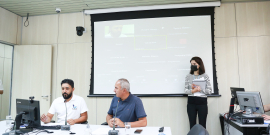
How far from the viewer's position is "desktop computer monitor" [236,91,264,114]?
249cm

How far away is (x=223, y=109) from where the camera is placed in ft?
12.1

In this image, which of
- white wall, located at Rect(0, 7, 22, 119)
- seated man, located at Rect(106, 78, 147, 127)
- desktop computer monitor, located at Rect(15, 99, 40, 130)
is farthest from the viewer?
white wall, located at Rect(0, 7, 22, 119)

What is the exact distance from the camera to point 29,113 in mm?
2080

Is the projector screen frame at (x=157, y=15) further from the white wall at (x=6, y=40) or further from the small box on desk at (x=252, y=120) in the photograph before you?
the white wall at (x=6, y=40)

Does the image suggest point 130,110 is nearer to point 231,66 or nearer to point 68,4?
point 231,66

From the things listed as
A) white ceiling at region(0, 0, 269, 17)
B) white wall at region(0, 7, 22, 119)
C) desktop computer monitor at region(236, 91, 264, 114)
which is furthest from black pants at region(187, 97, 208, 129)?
white wall at region(0, 7, 22, 119)

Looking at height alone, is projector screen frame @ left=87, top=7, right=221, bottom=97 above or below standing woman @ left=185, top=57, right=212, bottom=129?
above

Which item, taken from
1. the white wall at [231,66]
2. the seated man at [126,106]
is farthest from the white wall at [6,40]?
the seated man at [126,106]

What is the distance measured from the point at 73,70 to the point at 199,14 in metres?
3.18

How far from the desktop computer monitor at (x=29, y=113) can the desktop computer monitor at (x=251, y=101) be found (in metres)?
2.89

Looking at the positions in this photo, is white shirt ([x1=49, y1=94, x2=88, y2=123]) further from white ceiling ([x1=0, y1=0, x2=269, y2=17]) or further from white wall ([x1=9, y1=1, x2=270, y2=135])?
white ceiling ([x1=0, y1=0, x2=269, y2=17])

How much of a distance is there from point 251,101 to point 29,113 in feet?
9.92

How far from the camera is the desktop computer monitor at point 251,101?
8.18 feet

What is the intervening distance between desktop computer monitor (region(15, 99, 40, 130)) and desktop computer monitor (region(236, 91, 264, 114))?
289 cm
